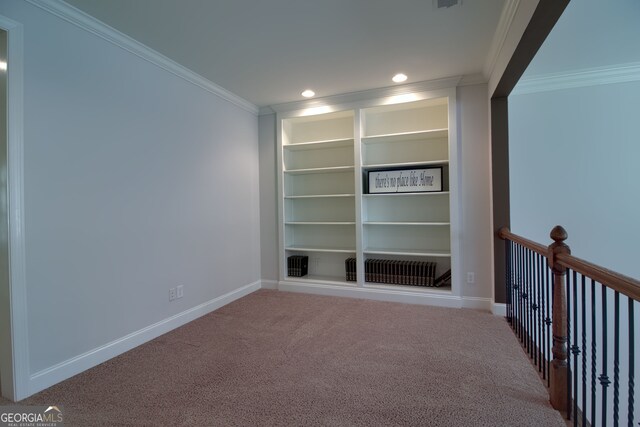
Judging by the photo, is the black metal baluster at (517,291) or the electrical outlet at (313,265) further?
the electrical outlet at (313,265)

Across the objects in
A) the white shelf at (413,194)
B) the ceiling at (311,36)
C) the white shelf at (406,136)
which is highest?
the ceiling at (311,36)

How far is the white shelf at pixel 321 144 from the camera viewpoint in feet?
12.4

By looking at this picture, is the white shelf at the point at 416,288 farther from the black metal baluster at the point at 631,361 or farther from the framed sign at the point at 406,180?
the black metal baluster at the point at 631,361

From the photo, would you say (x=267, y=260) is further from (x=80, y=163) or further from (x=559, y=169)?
(x=559, y=169)

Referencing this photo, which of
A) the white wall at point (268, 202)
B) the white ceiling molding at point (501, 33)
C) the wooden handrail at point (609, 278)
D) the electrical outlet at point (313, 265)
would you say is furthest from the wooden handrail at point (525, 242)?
the white wall at point (268, 202)

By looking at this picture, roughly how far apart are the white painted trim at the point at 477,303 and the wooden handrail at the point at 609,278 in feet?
5.77

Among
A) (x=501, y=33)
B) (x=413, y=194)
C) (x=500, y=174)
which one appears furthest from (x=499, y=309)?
(x=501, y=33)

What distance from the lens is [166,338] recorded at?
2596mm

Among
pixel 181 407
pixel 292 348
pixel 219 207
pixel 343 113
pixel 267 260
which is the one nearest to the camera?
pixel 181 407

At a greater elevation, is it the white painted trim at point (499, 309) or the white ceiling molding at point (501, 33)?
the white ceiling molding at point (501, 33)

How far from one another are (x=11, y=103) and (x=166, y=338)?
1897 mm

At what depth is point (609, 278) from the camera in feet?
3.79

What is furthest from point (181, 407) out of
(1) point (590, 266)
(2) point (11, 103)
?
(1) point (590, 266)

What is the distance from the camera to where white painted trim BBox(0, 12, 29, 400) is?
1.74 m
